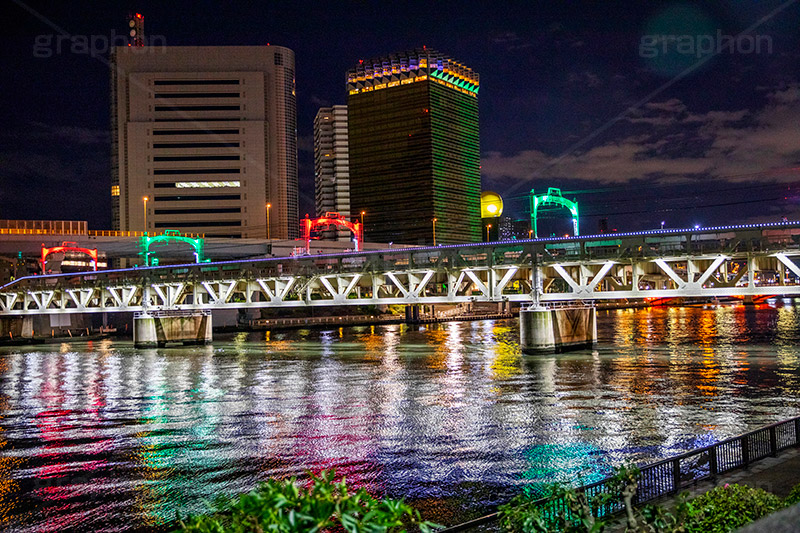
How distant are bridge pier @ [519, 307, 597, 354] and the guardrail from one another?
4316 centimetres

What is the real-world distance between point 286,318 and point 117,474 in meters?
119

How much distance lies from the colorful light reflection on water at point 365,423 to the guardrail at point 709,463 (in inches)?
186

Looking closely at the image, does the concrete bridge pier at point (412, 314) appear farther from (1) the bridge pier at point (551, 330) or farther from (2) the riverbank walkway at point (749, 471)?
(2) the riverbank walkway at point (749, 471)

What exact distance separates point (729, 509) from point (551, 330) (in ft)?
181

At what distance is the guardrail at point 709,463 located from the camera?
51.8 ft

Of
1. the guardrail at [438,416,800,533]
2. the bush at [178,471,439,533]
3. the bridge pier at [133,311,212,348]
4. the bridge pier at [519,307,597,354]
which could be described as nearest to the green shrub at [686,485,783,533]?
the guardrail at [438,416,800,533]

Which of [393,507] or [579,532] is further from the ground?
[393,507]

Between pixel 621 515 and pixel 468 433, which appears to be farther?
pixel 468 433

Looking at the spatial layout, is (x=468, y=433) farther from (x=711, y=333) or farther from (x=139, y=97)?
(x=139, y=97)

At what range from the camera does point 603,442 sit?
91.7ft

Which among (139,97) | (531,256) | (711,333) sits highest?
(139,97)

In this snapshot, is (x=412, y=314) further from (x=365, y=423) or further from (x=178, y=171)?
(x=365, y=423)

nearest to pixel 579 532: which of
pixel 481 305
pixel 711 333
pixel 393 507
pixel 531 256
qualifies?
pixel 393 507

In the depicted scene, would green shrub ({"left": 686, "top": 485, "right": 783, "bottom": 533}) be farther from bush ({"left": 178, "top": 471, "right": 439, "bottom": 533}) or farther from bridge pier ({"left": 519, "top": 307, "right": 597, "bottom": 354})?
bridge pier ({"left": 519, "top": 307, "right": 597, "bottom": 354})
